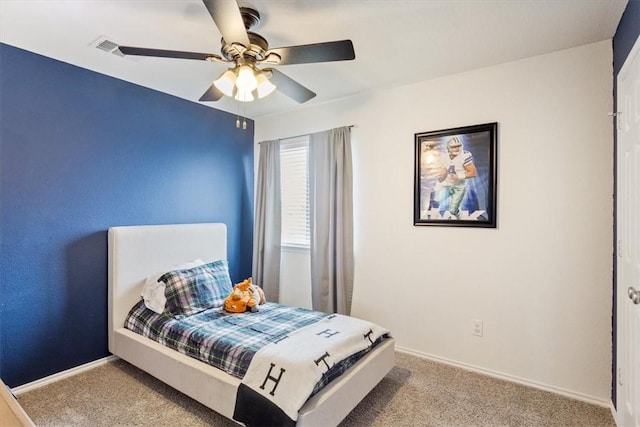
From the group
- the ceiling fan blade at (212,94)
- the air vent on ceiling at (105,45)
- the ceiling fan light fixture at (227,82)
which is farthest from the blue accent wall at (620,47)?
the air vent on ceiling at (105,45)

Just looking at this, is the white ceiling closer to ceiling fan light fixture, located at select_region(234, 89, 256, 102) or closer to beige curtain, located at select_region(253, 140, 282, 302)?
ceiling fan light fixture, located at select_region(234, 89, 256, 102)

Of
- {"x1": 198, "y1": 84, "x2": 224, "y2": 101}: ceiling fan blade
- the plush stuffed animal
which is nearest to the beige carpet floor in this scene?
the plush stuffed animal

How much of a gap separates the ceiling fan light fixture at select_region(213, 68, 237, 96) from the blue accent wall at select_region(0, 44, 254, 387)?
150cm

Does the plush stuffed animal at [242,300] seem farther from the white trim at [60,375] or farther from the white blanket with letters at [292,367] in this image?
the white trim at [60,375]

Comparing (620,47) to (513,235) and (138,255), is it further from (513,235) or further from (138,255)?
(138,255)

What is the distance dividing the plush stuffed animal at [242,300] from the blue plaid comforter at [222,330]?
55 millimetres

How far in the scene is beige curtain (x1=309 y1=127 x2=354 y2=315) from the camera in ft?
11.1

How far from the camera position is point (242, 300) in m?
2.81

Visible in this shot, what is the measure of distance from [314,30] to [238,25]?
0.71m

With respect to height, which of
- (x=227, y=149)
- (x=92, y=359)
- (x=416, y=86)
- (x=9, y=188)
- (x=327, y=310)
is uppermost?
(x=416, y=86)

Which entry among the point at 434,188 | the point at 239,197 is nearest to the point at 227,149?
the point at 239,197

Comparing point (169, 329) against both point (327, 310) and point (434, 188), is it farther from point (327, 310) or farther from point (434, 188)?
point (434, 188)

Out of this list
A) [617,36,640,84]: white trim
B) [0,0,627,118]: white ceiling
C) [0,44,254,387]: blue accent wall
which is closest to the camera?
[617,36,640,84]: white trim

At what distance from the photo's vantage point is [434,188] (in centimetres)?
294
